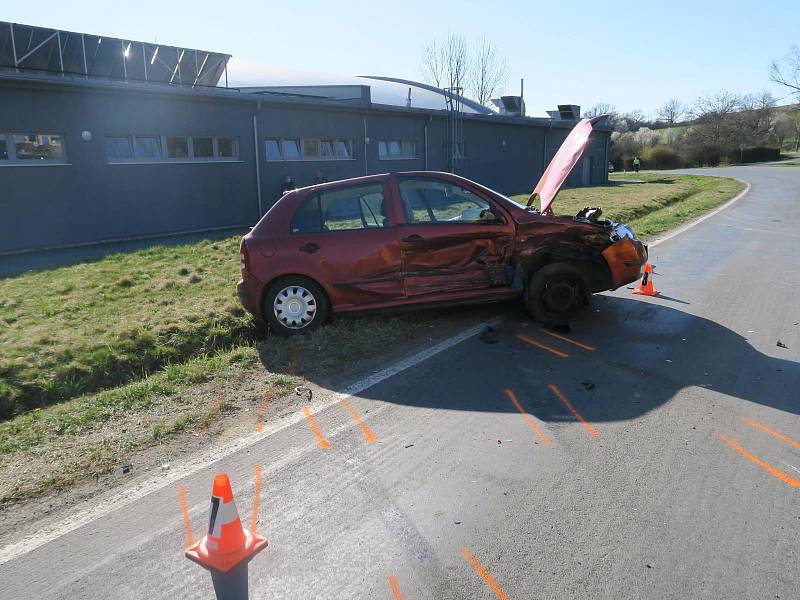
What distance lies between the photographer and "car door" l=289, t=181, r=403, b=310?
21.5 feet

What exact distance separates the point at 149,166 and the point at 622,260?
12.7m

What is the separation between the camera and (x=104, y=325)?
22.9ft

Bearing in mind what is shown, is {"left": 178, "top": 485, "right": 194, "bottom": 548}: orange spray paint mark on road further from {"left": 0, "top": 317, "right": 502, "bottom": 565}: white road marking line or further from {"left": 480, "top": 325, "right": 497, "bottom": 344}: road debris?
{"left": 480, "top": 325, "right": 497, "bottom": 344}: road debris

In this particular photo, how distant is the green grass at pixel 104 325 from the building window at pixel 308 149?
30.3 feet

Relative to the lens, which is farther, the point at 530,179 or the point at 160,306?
the point at 530,179

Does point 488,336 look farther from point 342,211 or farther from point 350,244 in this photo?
point 342,211

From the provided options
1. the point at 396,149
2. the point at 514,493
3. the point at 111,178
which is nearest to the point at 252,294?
the point at 514,493

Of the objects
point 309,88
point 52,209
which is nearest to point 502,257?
point 52,209

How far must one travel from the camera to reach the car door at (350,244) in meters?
6.57

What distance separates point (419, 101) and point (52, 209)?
22831 millimetres

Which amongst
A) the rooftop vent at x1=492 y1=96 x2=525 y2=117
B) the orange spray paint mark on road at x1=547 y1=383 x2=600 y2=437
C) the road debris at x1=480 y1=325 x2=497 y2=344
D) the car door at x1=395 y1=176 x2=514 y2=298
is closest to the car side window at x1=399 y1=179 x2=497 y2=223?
the car door at x1=395 y1=176 x2=514 y2=298

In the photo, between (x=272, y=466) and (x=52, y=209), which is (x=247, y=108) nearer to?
(x=52, y=209)

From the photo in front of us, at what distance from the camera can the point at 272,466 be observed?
3.96 m

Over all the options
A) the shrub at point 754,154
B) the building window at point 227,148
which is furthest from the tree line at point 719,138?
the building window at point 227,148
